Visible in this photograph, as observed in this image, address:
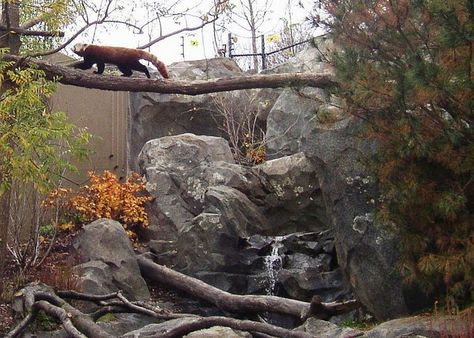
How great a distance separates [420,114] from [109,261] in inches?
201

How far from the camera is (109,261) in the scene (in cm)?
974

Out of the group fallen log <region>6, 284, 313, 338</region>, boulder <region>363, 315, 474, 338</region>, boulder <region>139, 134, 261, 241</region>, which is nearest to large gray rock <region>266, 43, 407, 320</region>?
boulder <region>363, 315, 474, 338</region>

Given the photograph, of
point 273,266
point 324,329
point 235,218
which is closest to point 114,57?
point 235,218

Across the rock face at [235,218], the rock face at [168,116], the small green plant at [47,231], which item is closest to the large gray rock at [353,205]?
the rock face at [235,218]

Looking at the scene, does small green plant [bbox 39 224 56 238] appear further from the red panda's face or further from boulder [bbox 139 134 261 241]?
the red panda's face

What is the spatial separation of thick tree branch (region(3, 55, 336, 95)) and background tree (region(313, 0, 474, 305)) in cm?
144

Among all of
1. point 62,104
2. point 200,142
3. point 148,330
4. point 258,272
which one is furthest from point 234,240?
point 62,104

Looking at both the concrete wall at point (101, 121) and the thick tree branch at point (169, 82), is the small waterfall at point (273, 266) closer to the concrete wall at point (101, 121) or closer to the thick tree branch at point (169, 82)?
the thick tree branch at point (169, 82)

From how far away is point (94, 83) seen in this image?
802cm

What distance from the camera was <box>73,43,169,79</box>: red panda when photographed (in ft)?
29.6

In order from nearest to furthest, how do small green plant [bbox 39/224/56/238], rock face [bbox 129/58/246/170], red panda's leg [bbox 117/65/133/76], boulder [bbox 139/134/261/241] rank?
red panda's leg [bbox 117/65/133/76] → small green plant [bbox 39/224/56/238] → boulder [bbox 139/134/261/241] → rock face [bbox 129/58/246/170]

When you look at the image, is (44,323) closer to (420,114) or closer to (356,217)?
(356,217)

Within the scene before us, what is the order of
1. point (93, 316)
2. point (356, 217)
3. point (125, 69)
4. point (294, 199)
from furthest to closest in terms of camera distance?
1. point (294, 199)
2. point (125, 69)
3. point (93, 316)
4. point (356, 217)

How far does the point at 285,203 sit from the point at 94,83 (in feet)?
13.3
